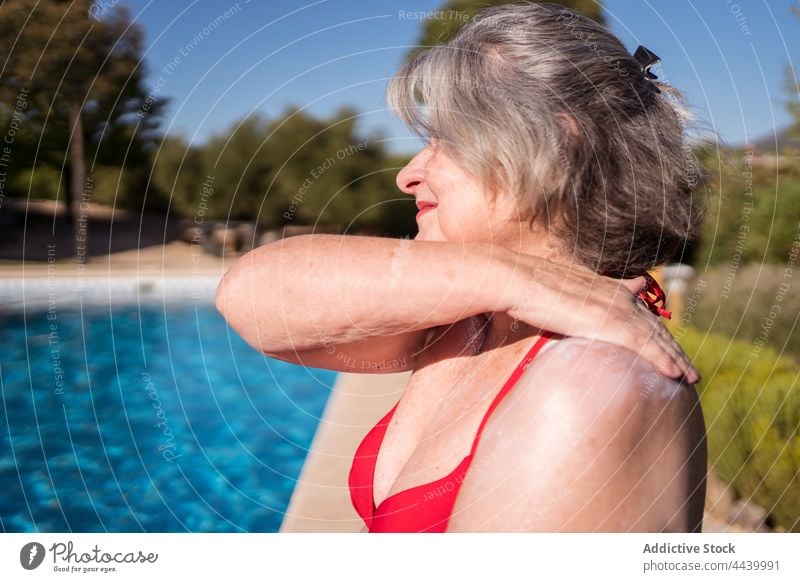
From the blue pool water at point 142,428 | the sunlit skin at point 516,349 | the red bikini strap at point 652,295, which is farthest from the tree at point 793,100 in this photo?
the sunlit skin at point 516,349

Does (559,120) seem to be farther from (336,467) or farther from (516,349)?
(336,467)

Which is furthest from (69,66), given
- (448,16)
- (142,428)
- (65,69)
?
(142,428)

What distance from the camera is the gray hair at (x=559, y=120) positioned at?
758mm

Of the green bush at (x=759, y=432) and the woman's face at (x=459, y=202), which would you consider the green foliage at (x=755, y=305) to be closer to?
the green bush at (x=759, y=432)

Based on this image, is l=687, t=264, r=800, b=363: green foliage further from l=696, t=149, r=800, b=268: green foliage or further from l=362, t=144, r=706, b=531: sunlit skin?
l=362, t=144, r=706, b=531: sunlit skin

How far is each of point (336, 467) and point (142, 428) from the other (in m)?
2.98

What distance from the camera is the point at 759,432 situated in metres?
2.27

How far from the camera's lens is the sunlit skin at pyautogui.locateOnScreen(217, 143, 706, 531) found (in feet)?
2.23

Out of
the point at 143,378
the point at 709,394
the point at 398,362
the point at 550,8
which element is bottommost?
the point at 143,378

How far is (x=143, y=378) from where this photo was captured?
6.26 meters

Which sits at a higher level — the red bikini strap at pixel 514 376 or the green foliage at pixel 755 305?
the red bikini strap at pixel 514 376

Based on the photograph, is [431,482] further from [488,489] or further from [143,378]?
[143,378]

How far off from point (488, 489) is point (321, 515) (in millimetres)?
1956
